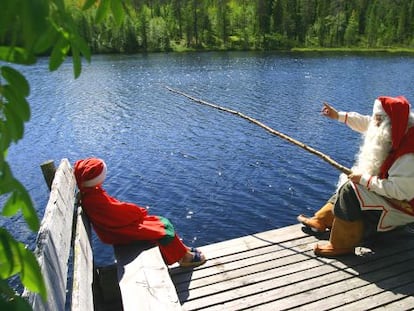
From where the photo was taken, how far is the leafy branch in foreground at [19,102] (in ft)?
2.99

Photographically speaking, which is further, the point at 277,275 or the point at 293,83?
the point at 293,83

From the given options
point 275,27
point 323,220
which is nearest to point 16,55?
point 323,220

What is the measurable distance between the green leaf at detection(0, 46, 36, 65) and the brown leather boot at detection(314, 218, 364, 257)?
508cm

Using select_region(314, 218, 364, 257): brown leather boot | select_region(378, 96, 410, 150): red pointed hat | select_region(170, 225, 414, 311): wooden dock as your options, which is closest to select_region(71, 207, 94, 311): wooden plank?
select_region(170, 225, 414, 311): wooden dock

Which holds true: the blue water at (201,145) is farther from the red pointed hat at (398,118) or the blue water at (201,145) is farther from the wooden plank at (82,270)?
the red pointed hat at (398,118)

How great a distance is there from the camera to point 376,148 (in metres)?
5.12

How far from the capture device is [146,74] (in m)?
45.0

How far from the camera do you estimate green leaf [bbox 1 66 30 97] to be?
3.13 ft

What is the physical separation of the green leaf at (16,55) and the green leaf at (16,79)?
3 centimetres

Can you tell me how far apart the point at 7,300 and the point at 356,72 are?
4785 centimetres

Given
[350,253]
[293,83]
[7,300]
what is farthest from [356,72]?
[7,300]

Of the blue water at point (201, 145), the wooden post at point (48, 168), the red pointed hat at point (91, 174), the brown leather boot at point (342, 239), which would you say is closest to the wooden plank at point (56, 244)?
the red pointed hat at point (91, 174)

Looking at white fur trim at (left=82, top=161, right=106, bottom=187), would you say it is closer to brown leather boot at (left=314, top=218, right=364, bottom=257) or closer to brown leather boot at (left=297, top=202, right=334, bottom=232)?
brown leather boot at (left=314, top=218, right=364, bottom=257)

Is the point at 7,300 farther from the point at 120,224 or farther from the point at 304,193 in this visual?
the point at 304,193
